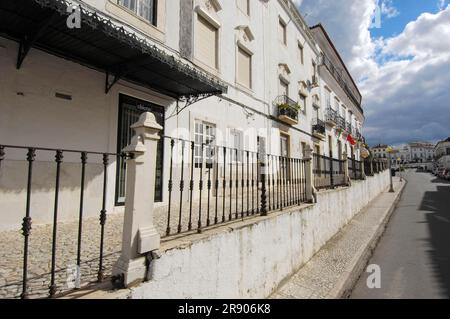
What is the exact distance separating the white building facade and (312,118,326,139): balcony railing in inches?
246

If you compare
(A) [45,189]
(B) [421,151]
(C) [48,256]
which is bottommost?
(C) [48,256]

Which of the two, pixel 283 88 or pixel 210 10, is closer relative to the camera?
pixel 210 10

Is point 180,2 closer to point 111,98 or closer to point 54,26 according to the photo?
point 111,98

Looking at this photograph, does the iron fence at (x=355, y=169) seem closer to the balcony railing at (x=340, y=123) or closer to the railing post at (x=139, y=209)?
the balcony railing at (x=340, y=123)

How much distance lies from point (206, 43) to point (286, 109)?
19.4 feet

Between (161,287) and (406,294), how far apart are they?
4622mm

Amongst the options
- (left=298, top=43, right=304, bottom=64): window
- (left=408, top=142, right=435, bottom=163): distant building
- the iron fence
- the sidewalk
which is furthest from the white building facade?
(left=408, top=142, right=435, bottom=163): distant building

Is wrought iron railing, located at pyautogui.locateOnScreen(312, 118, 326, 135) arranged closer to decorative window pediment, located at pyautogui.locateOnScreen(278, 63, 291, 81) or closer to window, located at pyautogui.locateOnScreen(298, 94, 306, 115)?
window, located at pyautogui.locateOnScreen(298, 94, 306, 115)

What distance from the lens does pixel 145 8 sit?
7391 mm

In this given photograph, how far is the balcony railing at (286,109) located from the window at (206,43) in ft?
16.3

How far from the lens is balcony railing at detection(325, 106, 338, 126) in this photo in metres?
21.9

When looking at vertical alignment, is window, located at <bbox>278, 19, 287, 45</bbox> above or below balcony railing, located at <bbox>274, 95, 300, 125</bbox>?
above

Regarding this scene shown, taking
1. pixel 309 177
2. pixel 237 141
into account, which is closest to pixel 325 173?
pixel 309 177

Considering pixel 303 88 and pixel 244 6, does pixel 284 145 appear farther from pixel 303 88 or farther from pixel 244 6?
pixel 244 6
